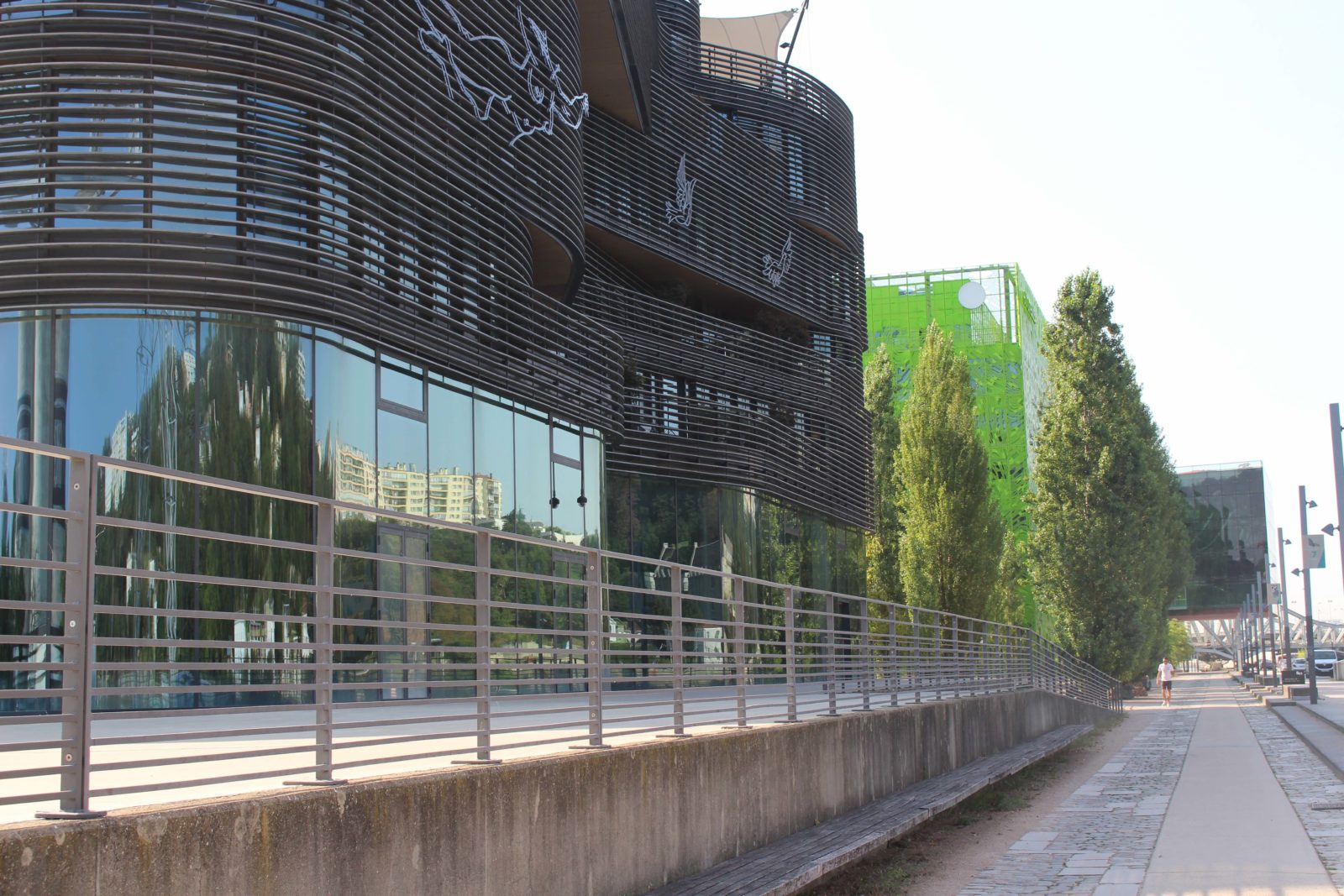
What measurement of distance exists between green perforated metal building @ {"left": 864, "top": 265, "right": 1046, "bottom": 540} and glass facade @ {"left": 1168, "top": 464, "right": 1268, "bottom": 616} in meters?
26.9

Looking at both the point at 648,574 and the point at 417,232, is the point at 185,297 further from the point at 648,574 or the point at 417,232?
the point at 648,574

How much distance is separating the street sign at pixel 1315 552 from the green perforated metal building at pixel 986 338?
32.8m

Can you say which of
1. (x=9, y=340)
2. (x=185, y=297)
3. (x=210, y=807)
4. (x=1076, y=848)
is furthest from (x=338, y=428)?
(x=210, y=807)

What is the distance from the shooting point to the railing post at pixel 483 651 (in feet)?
22.2

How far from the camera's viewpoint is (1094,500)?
47.5m

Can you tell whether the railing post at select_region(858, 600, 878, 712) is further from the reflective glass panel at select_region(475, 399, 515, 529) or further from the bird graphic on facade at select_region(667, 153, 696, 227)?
the bird graphic on facade at select_region(667, 153, 696, 227)

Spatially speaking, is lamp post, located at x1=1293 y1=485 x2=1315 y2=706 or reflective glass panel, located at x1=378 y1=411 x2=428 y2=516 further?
lamp post, located at x1=1293 y1=485 x2=1315 y2=706

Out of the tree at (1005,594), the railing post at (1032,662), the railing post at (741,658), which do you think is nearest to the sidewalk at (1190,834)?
the railing post at (741,658)

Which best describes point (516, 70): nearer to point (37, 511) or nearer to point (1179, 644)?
point (37, 511)

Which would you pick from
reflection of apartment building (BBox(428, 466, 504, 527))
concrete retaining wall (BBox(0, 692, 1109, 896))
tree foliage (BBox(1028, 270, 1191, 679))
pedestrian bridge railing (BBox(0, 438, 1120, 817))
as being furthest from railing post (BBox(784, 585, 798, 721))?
tree foliage (BBox(1028, 270, 1191, 679))

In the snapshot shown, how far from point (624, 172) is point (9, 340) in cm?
1497

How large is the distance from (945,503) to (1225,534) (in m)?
71.1

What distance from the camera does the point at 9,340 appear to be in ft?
43.0

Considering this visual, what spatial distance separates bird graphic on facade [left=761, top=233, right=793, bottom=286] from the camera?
31.6 m
